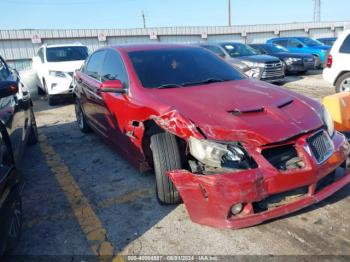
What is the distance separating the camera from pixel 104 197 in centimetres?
367

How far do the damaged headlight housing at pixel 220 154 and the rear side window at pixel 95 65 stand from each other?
268 cm

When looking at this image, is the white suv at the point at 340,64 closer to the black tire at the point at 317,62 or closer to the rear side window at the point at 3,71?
the rear side window at the point at 3,71

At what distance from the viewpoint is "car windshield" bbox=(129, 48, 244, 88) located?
387 cm

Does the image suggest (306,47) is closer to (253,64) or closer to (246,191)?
(253,64)

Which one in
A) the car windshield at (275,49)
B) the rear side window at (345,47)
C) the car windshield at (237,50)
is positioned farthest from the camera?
the car windshield at (275,49)

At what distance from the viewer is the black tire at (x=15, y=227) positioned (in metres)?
2.52

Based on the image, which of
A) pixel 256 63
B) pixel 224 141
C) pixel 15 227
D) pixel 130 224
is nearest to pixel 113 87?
pixel 130 224

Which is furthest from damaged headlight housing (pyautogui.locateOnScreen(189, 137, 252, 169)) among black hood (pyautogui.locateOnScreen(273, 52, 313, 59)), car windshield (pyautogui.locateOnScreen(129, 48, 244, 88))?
black hood (pyautogui.locateOnScreen(273, 52, 313, 59))

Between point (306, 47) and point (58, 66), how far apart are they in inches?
485

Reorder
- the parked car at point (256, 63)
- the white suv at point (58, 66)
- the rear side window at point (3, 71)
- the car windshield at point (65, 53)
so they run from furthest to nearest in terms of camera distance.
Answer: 1. the parked car at point (256, 63)
2. the car windshield at point (65, 53)
3. the white suv at point (58, 66)
4. the rear side window at point (3, 71)

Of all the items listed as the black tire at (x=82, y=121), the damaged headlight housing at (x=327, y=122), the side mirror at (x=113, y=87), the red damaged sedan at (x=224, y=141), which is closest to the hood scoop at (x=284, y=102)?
the red damaged sedan at (x=224, y=141)

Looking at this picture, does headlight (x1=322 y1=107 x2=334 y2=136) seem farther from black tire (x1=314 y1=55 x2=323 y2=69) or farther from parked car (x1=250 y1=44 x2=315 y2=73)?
black tire (x1=314 y1=55 x2=323 y2=69)

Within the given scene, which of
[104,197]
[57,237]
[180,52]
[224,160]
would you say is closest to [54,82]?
[180,52]

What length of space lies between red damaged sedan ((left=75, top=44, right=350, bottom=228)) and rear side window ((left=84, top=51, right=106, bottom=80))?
100 cm
